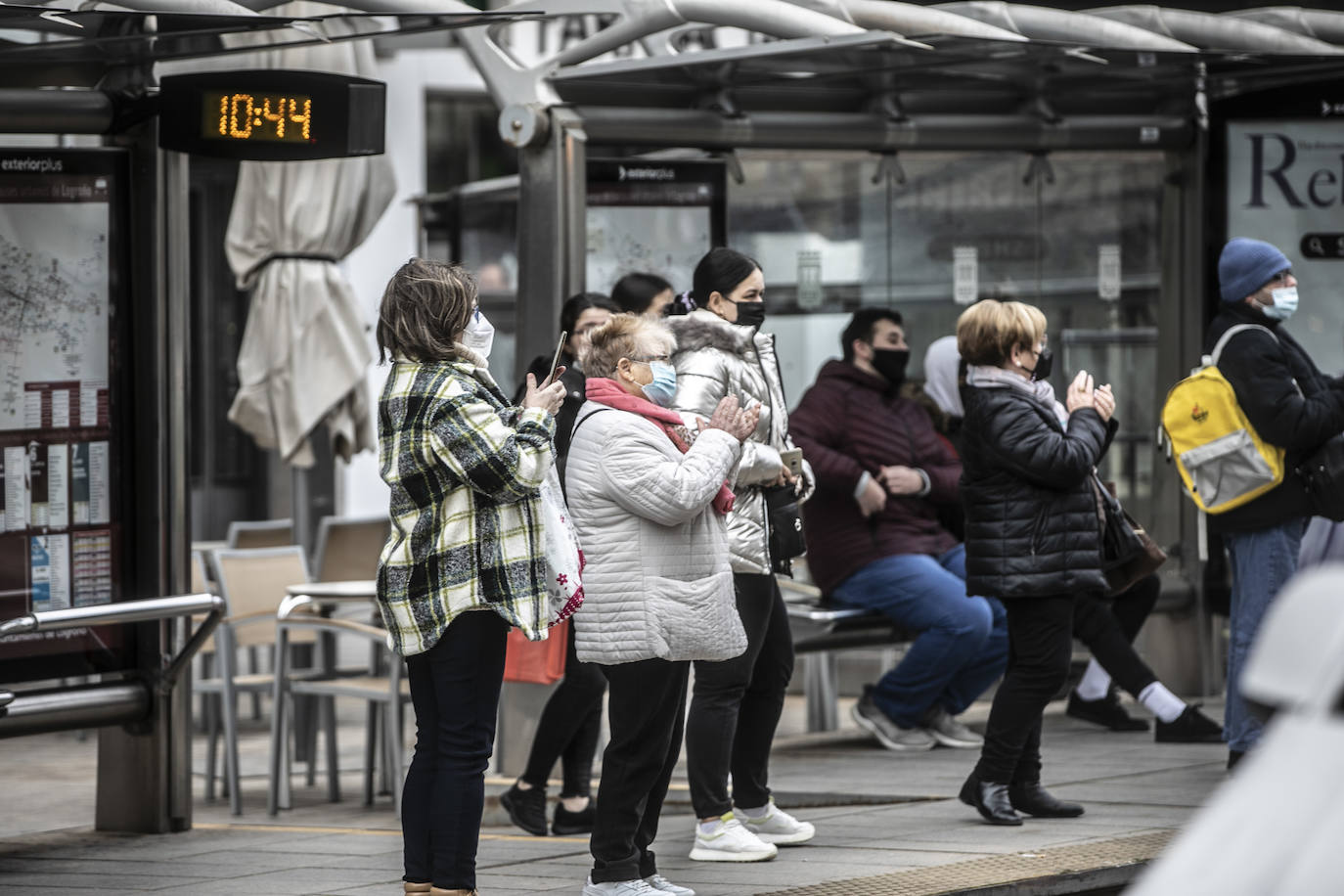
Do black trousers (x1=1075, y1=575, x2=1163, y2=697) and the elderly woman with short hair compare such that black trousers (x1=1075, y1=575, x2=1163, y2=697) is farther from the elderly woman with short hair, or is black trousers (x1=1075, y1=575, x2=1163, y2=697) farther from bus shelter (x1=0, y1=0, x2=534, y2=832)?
bus shelter (x1=0, y1=0, x2=534, y2=832)

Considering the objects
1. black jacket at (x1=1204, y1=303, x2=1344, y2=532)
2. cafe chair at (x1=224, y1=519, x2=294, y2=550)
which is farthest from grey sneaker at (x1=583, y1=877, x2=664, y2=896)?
cafe chair at (x1=224, y1=519, x2=294, y2=550)

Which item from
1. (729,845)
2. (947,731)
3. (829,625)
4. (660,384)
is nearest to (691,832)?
(729,845)

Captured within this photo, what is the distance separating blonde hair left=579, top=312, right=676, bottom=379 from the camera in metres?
5.96

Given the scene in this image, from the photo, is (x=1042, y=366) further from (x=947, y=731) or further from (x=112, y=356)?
(x=112, y=356)

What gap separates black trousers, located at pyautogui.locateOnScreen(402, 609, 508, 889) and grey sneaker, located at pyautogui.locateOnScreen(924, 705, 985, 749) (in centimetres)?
408

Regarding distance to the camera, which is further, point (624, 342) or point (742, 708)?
point (742, 708)

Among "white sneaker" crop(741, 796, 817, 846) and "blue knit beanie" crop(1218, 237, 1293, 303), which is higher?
"blue knit beanie" crop(1218, 237, 1293, 303)

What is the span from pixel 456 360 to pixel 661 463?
59cm

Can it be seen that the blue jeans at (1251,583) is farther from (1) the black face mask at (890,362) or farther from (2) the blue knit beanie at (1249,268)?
(1) the black face mask at (890,362)

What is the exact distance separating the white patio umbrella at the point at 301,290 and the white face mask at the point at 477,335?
4686 millimetres

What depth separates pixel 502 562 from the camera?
17.7 feet

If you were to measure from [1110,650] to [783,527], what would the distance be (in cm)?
235

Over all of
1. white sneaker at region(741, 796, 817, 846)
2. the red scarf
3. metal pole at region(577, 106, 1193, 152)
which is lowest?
white sneaker at region(741, 796, 817, 846)

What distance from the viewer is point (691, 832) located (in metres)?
7.19
